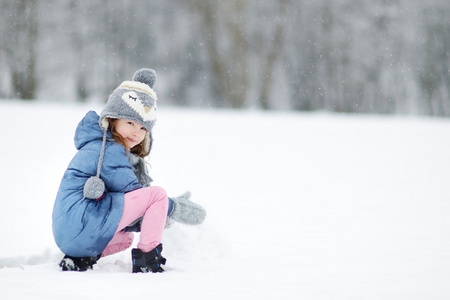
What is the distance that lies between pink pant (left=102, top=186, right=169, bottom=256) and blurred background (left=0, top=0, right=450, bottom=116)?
1351 centimetres

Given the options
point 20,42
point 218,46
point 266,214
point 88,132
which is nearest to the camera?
point 88,132

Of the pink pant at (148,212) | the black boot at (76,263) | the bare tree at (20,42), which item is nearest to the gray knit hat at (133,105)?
the pink pant at (148,212)

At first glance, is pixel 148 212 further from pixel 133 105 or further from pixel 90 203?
pixel 133 105

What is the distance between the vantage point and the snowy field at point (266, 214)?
1880mm

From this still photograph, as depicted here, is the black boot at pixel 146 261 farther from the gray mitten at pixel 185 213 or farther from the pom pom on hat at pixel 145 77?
the pom pom on hat at pixel 145 77

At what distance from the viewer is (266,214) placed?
364 centimetres

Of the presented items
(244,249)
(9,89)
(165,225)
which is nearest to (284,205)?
(244,249)

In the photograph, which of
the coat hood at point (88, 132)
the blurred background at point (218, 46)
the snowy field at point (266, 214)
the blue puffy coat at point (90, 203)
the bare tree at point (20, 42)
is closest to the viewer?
the snowy field at point (266, 214)

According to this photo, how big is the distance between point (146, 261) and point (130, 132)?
65 cm

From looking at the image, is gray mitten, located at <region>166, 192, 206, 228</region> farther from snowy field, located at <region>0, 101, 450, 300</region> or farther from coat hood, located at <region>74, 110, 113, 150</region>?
coat hood, located at <region>74, 110, 113, 150</region>

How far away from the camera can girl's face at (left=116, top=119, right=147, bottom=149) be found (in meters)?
2.29

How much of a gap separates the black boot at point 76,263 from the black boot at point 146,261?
230 mm

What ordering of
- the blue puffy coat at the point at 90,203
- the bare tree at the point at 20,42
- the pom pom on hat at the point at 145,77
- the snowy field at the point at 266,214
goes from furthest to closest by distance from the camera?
the bare tree at the point at 20,42
the pom pom on hat at the point at 145,77
the blue puffy coat at the point at 90,203
the snowy field at the point at 266,214

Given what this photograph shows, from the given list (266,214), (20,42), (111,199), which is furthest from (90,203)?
(20,42)
